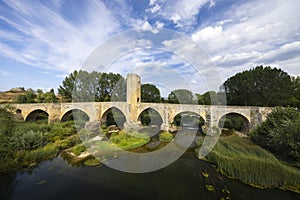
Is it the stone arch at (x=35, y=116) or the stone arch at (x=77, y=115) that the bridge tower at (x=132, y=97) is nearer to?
the stone arch at (x=77, y=115)

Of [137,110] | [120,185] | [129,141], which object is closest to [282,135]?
[120,185]

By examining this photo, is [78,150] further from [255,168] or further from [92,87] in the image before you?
[92,87]

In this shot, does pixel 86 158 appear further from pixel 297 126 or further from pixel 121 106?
pixel 297 126

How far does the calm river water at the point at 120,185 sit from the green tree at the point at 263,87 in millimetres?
15144

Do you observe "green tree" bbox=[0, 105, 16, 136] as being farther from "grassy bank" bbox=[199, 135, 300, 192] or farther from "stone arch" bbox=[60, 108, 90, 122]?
"grassy bank" bbox=[199, 135, 300, 192]

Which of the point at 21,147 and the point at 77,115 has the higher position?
the point at 77,115

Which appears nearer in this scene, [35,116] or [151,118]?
[35,116]

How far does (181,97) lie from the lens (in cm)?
3194

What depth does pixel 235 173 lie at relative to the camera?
863 cm

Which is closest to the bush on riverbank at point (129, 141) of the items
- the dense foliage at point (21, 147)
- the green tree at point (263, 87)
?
the dense foliage at point (21, 147)

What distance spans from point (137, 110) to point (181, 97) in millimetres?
14128

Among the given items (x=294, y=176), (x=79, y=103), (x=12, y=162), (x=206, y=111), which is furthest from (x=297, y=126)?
(x=79, y=103)

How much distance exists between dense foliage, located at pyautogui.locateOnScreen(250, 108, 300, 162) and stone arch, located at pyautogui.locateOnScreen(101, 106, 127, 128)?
17558 millimetres

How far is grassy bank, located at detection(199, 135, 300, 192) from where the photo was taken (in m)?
7.59
